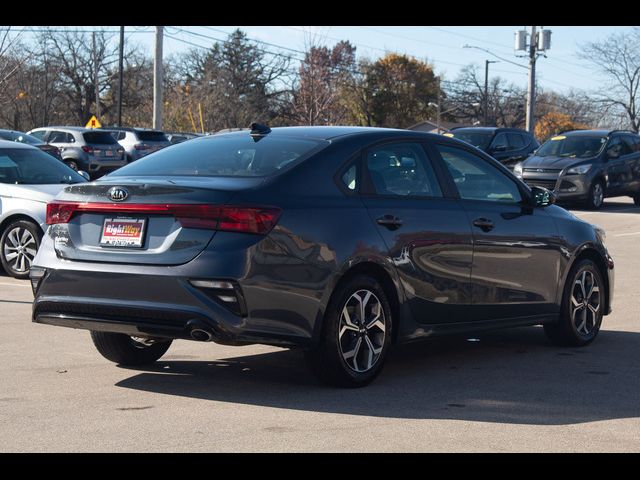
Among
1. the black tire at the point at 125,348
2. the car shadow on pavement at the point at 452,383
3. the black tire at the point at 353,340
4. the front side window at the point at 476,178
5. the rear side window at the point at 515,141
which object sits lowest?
the car shadow on pavement at the point at 452,383

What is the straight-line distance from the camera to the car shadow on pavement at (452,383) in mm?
6487

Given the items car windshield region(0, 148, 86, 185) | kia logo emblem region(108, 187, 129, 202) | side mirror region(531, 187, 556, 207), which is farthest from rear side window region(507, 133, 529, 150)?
kia logo emblem region(108, 187, 129, 202)

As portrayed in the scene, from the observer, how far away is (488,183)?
328 inches

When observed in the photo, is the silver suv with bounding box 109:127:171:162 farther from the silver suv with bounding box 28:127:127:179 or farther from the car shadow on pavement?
the car shadow on pavement

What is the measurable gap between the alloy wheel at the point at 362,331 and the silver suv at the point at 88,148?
94.5ft

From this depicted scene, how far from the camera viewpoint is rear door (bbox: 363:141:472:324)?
729 centimetres

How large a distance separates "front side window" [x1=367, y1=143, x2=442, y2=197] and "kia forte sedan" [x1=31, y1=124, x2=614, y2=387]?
1cm

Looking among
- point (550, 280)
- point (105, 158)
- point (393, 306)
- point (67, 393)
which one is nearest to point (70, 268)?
point (67, 393)

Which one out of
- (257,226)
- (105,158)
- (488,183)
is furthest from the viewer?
(105,158)

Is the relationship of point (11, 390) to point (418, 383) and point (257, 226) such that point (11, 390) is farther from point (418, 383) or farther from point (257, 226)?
point (418, 383)

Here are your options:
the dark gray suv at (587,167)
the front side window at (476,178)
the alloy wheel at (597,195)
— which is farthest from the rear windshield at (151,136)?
the front side window at (476,178)

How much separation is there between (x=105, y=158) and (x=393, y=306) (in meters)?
29.3

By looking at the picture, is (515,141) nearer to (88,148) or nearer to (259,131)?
(88,148)

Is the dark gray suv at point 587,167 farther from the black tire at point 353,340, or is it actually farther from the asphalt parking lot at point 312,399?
the black tire at point 353,340
